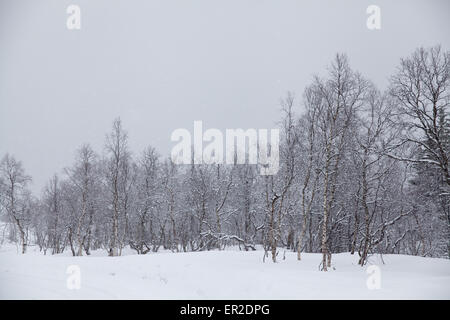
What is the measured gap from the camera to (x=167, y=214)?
125ft

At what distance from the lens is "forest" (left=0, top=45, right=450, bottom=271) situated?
15.2 metres

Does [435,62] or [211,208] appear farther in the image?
[211,208]

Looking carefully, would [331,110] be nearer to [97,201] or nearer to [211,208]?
[211,208]

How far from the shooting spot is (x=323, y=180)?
80.5 ft

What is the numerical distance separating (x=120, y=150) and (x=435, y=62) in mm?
25370

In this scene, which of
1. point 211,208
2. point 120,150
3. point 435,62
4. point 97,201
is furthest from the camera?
point 211,208

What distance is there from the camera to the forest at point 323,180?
49.8 ft

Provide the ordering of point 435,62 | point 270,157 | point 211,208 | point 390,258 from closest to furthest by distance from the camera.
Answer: point 435,62 → point 390,258 → point 270,157 → point 211,208

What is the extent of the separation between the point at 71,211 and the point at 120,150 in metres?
14.9

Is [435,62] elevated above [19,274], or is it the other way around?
[435,62]

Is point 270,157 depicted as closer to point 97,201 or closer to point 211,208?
point 211,208
